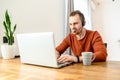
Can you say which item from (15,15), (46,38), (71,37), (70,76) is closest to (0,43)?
(15,15)

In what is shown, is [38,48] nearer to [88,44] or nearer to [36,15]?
[88,44]

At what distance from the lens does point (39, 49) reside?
1.40 m

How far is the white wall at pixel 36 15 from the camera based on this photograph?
2.33 m

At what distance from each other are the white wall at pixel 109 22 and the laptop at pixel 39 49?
2.66 m

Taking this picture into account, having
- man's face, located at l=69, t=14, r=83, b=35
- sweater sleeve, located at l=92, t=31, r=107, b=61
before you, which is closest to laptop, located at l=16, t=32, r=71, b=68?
sweater sleeve, located at l=92, t=31, r=107, b=61

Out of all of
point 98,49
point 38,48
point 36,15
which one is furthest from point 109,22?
point 38,48

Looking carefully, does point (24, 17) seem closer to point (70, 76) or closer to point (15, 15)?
point (15, 15)

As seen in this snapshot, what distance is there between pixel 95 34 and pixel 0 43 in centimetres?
116

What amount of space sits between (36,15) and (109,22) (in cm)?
186

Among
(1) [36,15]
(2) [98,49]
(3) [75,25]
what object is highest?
(1) [36,15]

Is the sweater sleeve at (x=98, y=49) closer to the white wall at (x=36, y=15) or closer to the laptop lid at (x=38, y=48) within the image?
the laptop lid at (x=38, y=48)

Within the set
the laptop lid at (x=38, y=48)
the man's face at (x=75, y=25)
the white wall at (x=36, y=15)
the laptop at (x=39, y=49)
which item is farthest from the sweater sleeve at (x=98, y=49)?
the white wall at (x=36, y=15)

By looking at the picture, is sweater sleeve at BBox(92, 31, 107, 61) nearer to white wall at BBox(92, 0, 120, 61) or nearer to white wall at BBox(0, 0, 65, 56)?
white wall at BBox(0, 0, 65, 56)

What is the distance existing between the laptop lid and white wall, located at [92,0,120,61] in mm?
2727
